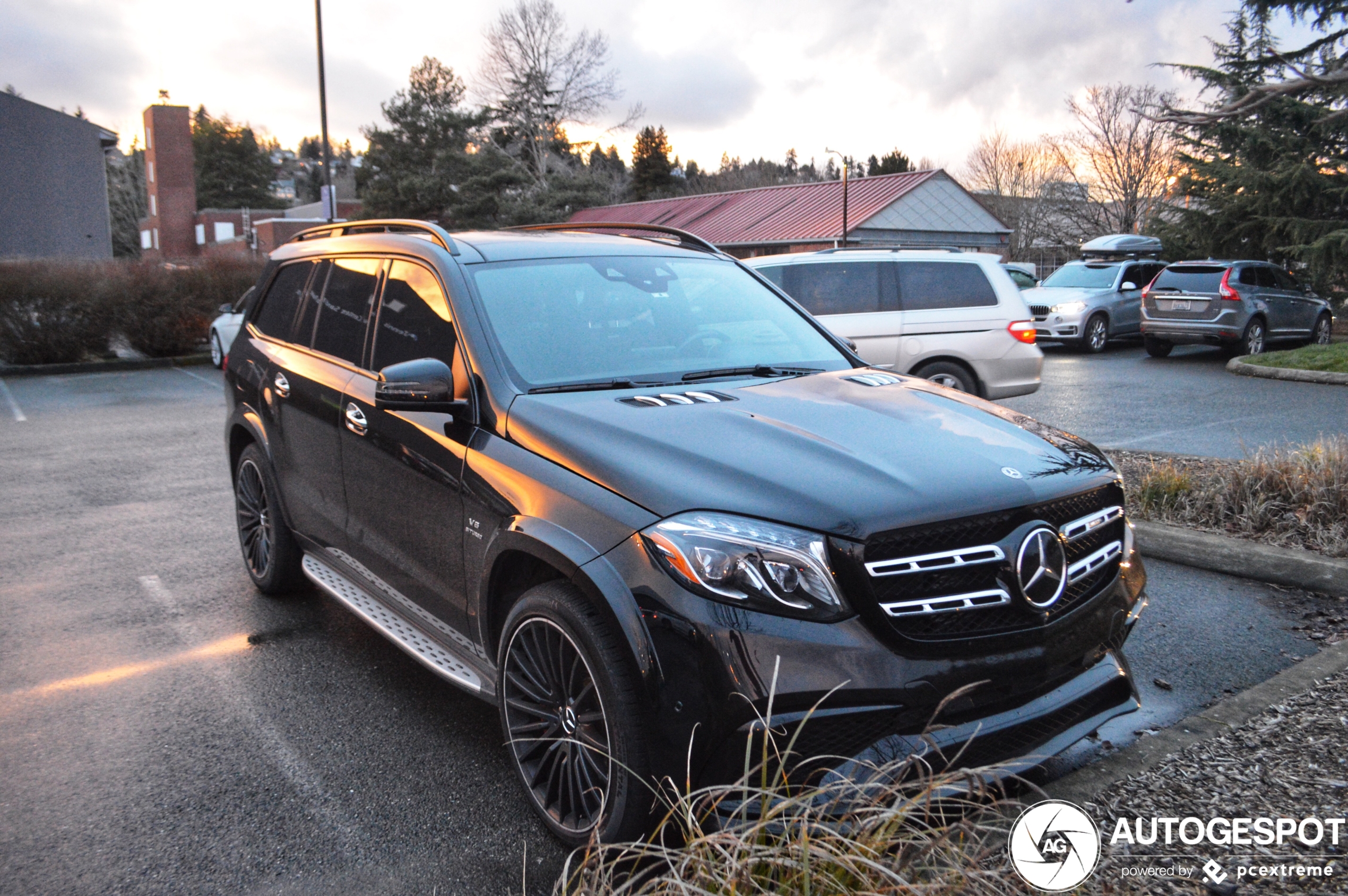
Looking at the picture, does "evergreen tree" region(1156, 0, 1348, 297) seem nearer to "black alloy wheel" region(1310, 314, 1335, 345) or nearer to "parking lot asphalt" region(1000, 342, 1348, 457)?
"black alloy wheel" region(1310, 314, 1335, 345)

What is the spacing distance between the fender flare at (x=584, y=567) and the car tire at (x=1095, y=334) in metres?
19.2

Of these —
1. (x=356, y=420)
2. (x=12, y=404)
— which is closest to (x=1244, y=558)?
(x=356, y=420)

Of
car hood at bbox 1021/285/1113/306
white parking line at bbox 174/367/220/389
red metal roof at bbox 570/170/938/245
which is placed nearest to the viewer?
white parking line at bbox 174/367/220/389

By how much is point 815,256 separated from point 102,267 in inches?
650

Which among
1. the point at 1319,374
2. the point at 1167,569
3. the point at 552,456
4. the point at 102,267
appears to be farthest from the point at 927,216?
the point at 552,456

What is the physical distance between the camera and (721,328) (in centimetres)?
416

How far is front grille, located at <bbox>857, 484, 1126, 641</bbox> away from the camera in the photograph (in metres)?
2.52

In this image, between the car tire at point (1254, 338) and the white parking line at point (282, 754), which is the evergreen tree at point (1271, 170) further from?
the white parking line at point (282, 754)

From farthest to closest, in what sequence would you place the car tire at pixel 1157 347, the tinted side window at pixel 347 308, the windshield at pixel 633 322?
1. the car tire at pixel 1157 347
2. the tinted side window at pixel 347 308
3. the windshield at pixel 633 322

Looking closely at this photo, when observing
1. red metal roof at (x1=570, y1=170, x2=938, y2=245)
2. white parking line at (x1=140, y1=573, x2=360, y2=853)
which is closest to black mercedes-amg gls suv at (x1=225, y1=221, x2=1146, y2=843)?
white parking line at (x1=140, y1=573, x2=360, y2=853)

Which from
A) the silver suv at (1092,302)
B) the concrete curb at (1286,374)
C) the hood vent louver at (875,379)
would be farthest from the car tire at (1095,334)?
the hood vent louver at (875,379)

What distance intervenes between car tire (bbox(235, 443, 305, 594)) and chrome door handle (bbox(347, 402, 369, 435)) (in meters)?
1.12

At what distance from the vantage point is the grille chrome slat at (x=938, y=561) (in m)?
2.51

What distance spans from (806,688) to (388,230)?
316 centimetres
